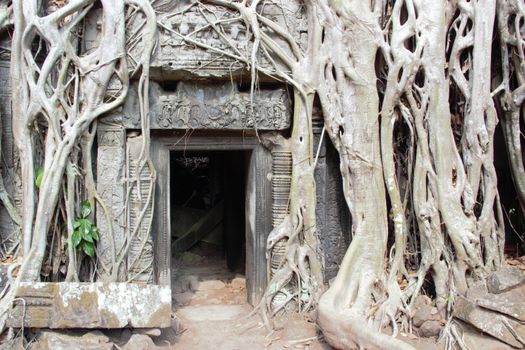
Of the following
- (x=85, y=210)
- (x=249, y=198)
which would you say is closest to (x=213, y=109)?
(x=249, y=198)

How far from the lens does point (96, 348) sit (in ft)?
11.7

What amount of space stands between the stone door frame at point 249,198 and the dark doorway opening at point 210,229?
0.34 metres

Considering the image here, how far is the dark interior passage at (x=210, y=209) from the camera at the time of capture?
637 centimetres

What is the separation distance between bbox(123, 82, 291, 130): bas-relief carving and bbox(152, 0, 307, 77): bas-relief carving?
0.63 ft

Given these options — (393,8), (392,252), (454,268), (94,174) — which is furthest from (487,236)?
(94,174)

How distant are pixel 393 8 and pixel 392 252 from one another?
1.99 m

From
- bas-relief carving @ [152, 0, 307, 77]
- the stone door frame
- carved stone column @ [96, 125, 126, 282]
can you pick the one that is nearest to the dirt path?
the stone door frame

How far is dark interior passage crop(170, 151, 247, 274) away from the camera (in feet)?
20.9

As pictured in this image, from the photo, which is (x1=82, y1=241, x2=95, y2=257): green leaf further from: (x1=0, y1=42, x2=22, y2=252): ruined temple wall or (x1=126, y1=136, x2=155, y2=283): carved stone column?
(x1=0, y1=42, x2=22, y2=252): ruined temple wall

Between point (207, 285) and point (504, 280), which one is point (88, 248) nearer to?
point (207, 285)

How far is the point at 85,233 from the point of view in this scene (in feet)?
13.6

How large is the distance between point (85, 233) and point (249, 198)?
4.87ft

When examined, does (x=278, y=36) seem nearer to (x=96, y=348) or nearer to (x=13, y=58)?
(x=13, y=58)

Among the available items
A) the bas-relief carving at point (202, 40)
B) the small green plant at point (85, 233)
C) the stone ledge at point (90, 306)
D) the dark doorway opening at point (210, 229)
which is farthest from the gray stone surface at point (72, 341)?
the bas-relief carving at point (202, 40)
